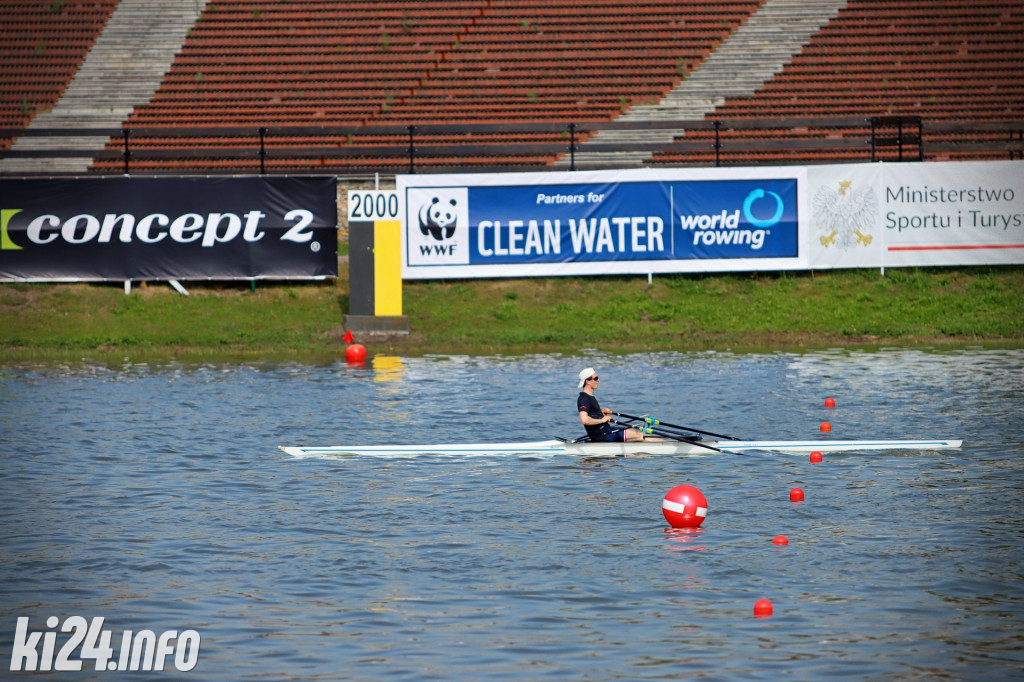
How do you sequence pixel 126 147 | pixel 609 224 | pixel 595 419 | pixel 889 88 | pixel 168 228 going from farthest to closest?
pixel 889 88 → pixel 126 147 → pixel 609 224 → pixel 168 228 → pixel 595 419

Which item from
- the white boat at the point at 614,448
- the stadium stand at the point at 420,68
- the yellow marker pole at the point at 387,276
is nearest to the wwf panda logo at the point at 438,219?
the yellow marker pole at the point at 387,276

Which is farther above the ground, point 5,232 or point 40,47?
point 40,47

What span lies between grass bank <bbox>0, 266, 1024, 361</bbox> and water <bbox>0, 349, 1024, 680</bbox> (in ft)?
14.3

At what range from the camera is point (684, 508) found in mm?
12516

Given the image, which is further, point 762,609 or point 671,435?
point 671,435

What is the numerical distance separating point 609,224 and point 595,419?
12160 millimetres

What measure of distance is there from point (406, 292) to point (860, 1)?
2015cm

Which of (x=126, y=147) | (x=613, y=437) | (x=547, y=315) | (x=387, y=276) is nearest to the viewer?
(x=613, y=437)

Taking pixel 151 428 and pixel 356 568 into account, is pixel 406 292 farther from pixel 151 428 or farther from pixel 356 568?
pixel 356 568

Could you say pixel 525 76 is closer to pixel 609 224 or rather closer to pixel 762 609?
pixel 609 224

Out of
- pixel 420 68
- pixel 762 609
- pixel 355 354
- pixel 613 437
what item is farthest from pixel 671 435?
pixel 420 68

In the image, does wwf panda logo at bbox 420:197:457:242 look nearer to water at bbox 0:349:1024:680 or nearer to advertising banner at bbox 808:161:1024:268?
water at bbox 0:349:1024:680

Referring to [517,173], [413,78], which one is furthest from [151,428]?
[413,78]

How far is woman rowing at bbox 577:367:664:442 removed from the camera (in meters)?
16.6
